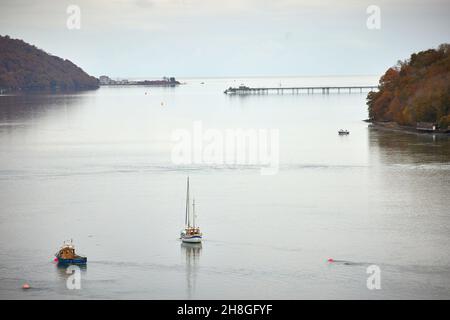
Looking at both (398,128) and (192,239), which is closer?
(192,239)

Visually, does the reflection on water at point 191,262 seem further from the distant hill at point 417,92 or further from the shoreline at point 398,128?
the distant hill at point 417,92

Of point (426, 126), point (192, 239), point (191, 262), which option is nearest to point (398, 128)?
point (426, 126)

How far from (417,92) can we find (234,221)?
4072 centimetres

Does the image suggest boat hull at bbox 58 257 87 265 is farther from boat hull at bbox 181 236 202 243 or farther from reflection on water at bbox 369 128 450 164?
reflection on water at bbox 369 128 450 164

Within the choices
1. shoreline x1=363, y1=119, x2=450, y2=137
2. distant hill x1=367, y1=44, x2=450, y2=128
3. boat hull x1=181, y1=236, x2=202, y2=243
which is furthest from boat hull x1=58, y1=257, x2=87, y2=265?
distant hill x1=367, y1=44, x2=450, y2=128

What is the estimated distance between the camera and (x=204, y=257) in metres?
32.1

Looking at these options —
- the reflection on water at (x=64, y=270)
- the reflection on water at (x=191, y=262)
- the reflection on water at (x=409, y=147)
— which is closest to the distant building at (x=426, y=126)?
the reflection on water at (x=409, y=147)

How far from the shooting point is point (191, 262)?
3150cm

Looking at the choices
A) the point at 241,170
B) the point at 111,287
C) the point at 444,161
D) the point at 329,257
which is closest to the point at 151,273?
the point at 111,287

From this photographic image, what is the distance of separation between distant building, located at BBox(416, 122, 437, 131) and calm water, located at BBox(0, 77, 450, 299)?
2949 mm

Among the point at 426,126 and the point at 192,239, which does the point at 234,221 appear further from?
the point at 426,126

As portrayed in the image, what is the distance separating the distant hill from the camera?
72.0 metres

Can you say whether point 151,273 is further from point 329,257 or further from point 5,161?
point 5,161

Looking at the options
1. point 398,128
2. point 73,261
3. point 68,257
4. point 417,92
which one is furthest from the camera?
point 398,128
